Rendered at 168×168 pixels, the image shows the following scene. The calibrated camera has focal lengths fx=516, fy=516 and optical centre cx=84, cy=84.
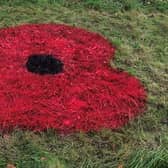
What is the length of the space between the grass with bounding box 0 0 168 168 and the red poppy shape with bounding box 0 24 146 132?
0.15 m

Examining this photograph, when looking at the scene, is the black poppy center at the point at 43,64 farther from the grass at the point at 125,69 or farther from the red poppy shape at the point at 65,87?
the grass at the point at 125,69

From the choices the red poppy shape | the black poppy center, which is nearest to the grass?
the red poppy shape

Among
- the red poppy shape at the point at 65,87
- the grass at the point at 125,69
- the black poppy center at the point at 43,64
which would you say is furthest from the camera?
the black poppy center at the point at 43,64

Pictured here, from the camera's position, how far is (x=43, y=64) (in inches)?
255

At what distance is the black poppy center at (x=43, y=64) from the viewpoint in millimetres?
6367

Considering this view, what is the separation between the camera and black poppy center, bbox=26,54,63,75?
6.37 metres

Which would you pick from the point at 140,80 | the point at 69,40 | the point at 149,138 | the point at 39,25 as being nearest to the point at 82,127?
the point at 149,138

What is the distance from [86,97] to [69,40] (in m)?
1.46

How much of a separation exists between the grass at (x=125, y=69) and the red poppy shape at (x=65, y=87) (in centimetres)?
15

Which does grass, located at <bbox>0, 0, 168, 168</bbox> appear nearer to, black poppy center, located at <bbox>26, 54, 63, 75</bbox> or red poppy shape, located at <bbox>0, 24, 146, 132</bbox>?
red poppy shape, located at <bbox>0, 24, 146, 132</bbox>

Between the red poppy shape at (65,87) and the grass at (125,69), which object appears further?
the red poppy shape at (65,87)

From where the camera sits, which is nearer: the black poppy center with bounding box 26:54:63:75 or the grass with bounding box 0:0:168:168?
the grass with bounding box 0:0:168:168

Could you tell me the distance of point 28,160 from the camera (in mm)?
4977

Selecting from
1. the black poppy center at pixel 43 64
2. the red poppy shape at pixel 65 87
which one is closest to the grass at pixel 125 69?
the red poppy shape at pixel 65 87
